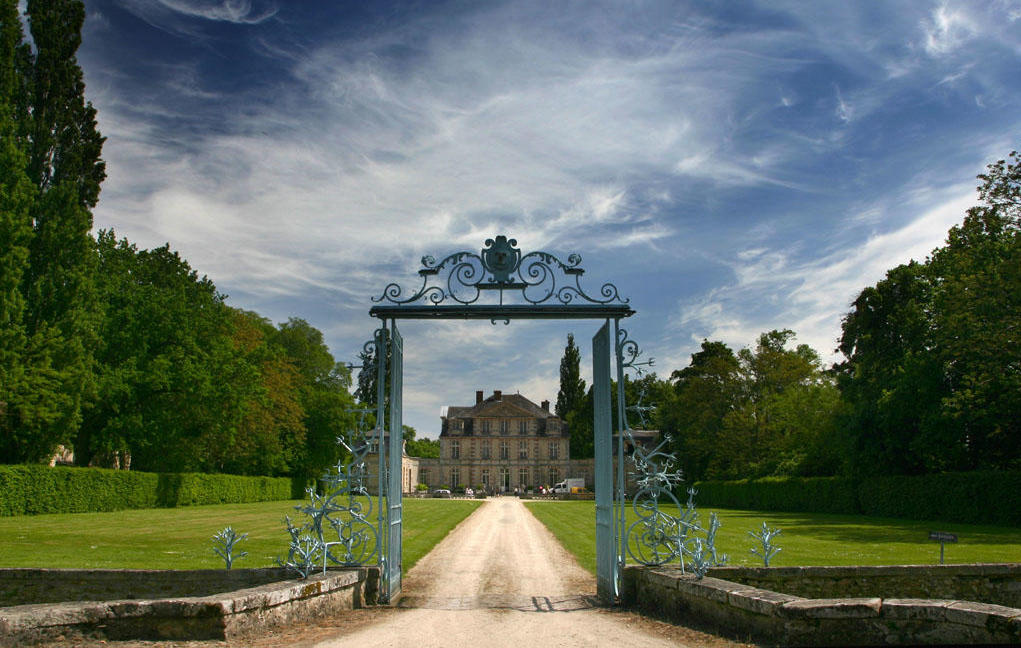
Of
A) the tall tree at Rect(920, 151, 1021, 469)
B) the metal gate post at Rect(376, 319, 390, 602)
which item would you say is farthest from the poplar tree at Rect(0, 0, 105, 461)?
the tall tree at Rect(920, 151, 1021, 469)

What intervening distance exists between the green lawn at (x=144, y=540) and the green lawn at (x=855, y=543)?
418cm

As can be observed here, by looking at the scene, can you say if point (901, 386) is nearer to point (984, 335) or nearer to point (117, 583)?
point (984, 335)

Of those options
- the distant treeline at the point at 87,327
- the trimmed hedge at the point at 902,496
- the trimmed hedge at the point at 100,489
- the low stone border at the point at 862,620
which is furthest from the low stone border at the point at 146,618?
the trimmed hedge at the point at 902,496

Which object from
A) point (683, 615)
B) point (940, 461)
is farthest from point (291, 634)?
point (940, 461)

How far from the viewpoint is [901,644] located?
5.45 meters

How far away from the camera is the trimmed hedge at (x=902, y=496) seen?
21.3 meters

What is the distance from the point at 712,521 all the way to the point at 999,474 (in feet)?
61.4

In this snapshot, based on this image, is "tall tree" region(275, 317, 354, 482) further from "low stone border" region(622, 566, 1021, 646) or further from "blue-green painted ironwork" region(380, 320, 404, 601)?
"low stone border" region(622, 566, 1021, 646)

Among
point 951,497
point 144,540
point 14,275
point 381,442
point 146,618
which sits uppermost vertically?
point 14,275

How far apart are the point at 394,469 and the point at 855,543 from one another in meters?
11.1

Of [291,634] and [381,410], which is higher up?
[381,410]

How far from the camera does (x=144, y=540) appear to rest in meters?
15.6

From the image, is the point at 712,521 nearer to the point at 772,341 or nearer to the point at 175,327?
the point at 175,327

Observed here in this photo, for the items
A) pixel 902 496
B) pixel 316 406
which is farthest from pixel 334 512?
pixel 316 406
